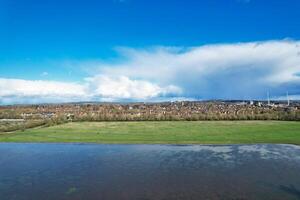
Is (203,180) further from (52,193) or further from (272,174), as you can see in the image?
(52,193)

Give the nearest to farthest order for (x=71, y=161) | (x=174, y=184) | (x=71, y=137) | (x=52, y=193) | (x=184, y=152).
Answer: (x=52, y=193)
(x=174, y=184)
(x=71, y=161)
(x=184, y=152)
(x=71, y=137)

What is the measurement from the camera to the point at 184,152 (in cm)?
2708

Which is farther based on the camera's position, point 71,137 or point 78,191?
point 71,137

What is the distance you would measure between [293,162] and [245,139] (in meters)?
11.0

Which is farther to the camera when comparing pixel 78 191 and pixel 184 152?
pixel 184 152

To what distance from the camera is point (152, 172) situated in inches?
785

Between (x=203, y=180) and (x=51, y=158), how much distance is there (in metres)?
12.3

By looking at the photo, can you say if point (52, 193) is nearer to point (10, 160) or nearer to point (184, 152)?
point (10, 160)

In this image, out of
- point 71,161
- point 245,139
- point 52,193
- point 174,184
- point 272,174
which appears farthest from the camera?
point 245,139

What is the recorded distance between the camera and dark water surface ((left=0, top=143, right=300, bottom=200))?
51.4 feet

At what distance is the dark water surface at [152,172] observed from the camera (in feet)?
51.4

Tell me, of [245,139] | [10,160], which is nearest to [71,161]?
[10,160]

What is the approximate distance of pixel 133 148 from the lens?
97.6 feet

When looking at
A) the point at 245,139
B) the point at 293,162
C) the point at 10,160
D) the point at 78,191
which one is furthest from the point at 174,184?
the point at 245,139
